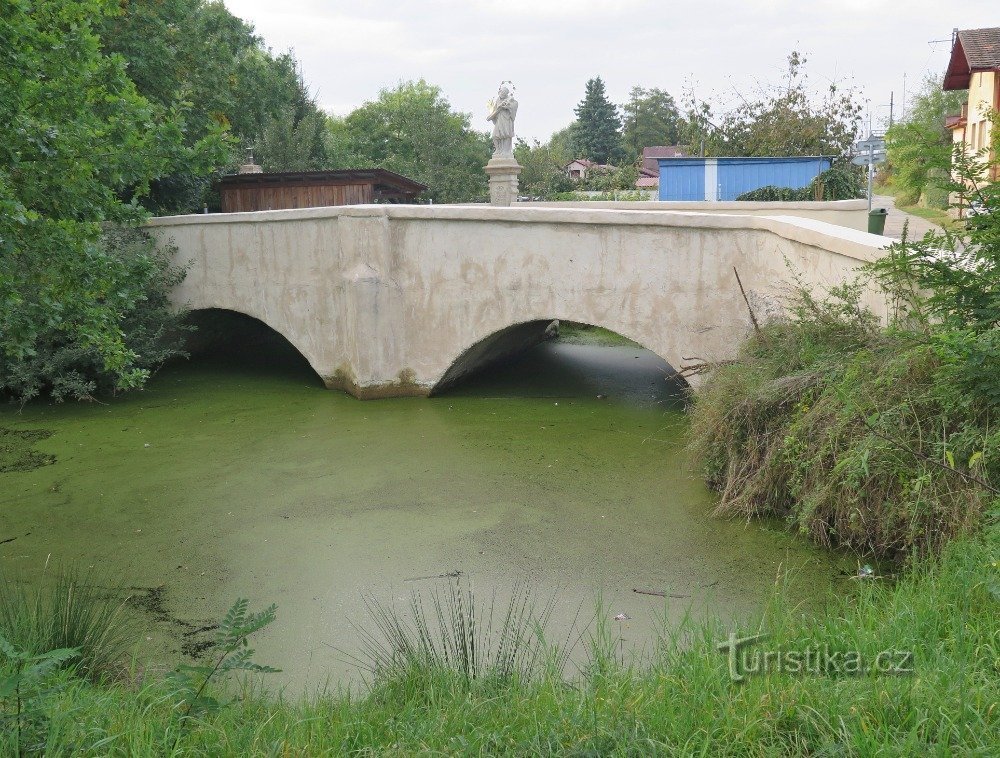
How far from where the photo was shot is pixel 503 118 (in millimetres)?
16156

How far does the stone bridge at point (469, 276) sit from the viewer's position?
8977 millimetres

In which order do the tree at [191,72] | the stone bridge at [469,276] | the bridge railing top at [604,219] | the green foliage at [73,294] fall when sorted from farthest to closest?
the tree at [191,72], the stone bridge at [469,276], the bridge railing top at [604,219], the green foliage at [73,294]

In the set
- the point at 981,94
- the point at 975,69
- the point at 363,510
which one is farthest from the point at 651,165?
the point at 363,510

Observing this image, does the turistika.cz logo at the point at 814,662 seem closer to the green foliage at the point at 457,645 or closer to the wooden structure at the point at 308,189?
the green foliage at the point at 457,645

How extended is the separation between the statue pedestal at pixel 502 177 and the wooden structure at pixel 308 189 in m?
1.92

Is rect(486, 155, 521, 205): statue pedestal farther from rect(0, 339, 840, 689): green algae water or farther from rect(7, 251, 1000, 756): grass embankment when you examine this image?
rect(7, 251, 1000, 756): grass embankment

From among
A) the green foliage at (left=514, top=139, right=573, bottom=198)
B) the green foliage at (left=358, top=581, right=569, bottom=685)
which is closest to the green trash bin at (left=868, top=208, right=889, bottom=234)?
the green foliage at (left=358, top=581, right=569, bottom=685)

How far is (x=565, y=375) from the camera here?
12508 millimetres

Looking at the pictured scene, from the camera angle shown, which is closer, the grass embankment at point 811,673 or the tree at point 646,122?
the grass embankment at point 811,673

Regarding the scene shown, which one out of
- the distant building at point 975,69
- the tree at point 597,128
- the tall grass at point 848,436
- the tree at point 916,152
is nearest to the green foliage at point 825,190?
the distant building at point 975,69

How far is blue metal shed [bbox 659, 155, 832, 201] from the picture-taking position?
1698 centimetres

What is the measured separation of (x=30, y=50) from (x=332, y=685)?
149 inches

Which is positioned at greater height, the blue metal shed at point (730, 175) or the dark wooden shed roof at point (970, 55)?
the dark wooden shed roof at point (970, 55)

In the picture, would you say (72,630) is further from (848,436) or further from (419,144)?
(419,144)
